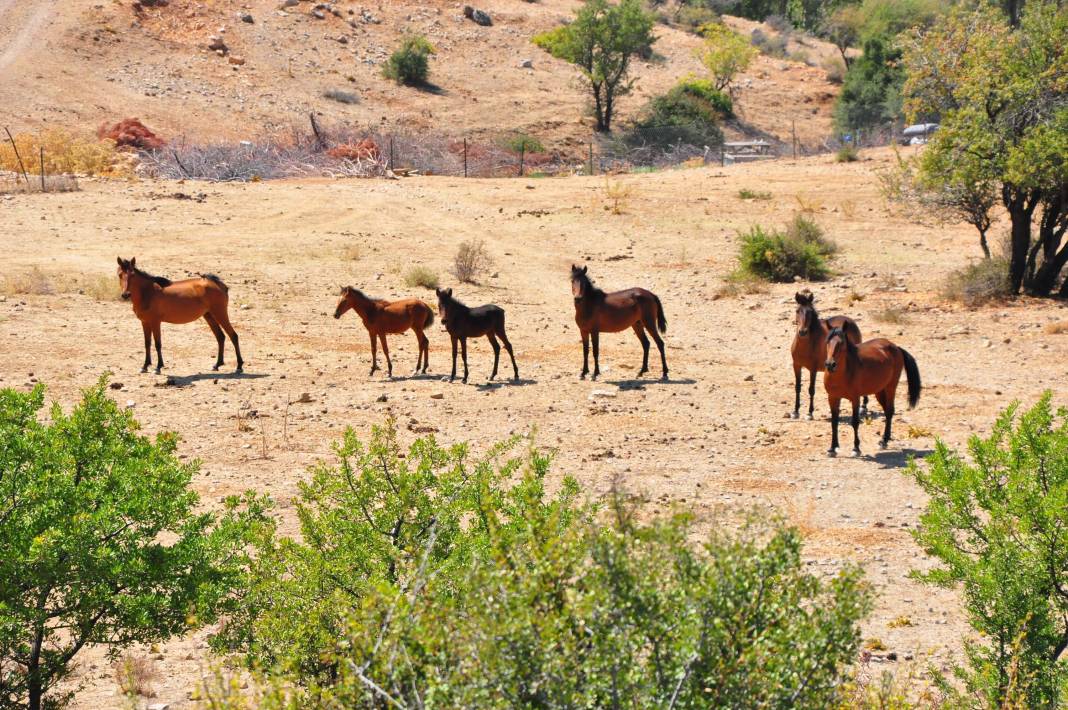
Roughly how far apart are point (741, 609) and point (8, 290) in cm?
2029

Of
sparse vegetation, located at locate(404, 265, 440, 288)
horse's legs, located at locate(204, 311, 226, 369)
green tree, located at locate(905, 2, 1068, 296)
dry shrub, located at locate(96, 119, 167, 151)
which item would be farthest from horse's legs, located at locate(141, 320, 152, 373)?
dry shrub, located at locate(96, 119, 167, 151)

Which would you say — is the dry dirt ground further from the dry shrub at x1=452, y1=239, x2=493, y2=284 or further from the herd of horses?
the herd of horses

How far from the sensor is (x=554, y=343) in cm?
2103

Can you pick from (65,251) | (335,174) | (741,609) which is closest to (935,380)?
(741,609)

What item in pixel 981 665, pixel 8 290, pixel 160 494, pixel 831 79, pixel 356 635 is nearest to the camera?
pixel 356 635

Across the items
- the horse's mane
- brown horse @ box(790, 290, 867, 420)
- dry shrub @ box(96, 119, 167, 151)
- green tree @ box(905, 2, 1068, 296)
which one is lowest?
brown horse @ box(790, 290, 867, 420)

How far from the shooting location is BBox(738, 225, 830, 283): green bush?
84.5ft

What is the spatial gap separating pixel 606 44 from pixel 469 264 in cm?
3147

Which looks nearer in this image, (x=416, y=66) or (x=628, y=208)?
(x=628, y=208)

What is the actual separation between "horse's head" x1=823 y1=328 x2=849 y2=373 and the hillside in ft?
125

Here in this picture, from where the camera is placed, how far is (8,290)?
71.9ft

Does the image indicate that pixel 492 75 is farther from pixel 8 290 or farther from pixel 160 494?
pixel 160 494

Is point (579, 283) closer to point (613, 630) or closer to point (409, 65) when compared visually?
point (613, 630)

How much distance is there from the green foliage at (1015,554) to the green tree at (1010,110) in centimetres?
1463
